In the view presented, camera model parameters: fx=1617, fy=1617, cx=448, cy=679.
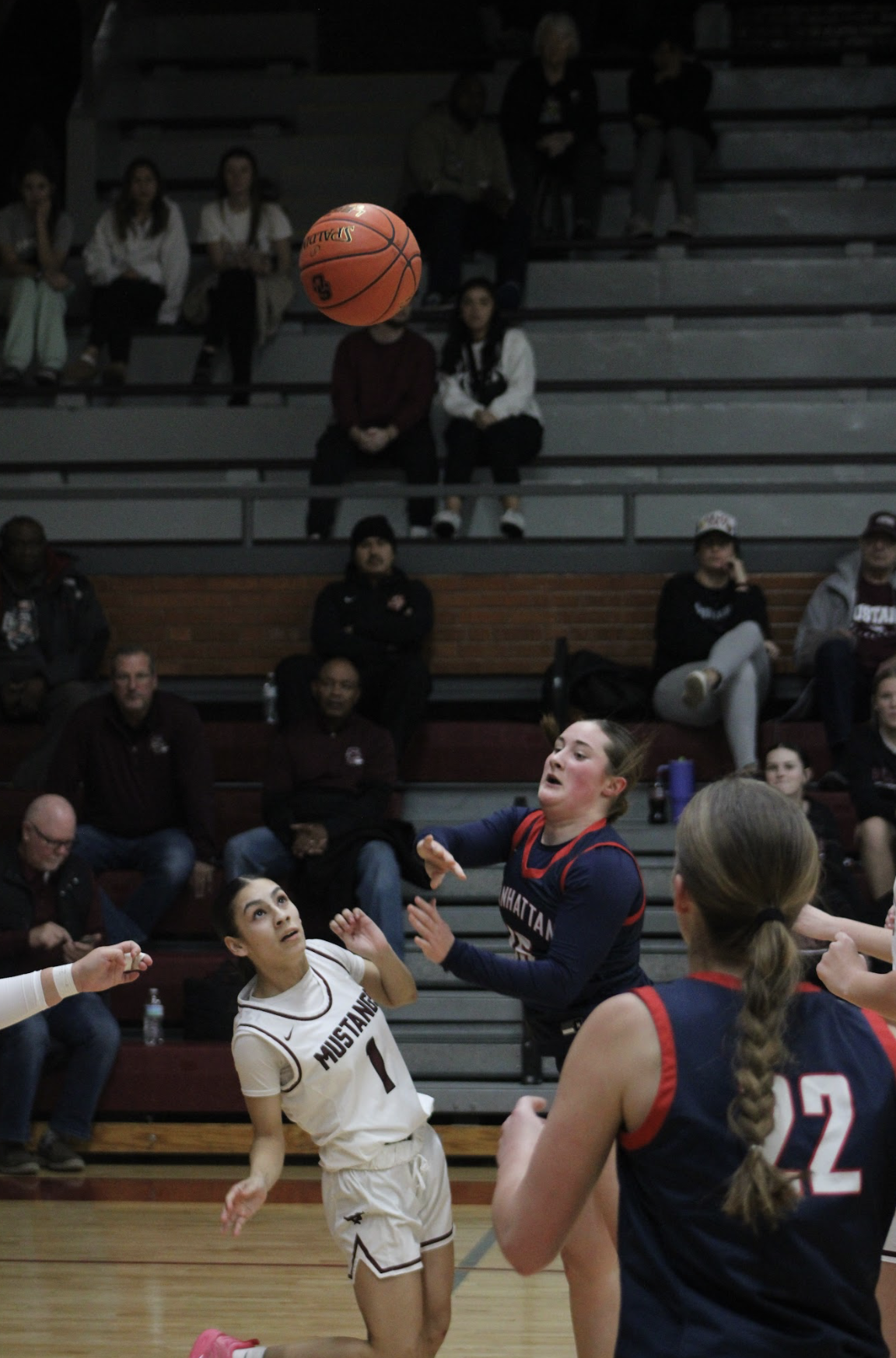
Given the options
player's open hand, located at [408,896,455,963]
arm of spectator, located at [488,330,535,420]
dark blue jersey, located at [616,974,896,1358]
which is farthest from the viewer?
arm of spectator, located at [488,330,535,420]

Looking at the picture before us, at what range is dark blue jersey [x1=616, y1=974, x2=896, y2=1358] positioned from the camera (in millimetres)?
1898

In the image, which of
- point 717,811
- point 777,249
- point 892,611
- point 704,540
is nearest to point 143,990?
point 704,540

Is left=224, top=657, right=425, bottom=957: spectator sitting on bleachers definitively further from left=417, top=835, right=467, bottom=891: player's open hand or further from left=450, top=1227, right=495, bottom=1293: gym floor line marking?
left=417, top=835, right=467, bottom=891: player's open hand

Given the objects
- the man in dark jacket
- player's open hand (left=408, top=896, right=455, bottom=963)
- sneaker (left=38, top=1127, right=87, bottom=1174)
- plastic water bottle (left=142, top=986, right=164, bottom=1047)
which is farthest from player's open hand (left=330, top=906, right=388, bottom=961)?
plastic water bottle (left=142, top=986, right=164, bottom=1047)

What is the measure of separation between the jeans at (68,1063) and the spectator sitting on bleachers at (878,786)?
368 cm

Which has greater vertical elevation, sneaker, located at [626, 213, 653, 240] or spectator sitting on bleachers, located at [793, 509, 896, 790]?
sneaker, located at [626, 213, 653, 240]

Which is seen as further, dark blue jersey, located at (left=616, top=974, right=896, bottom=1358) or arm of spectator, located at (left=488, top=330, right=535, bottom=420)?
arm of spectator, located at (left=488, top=330, right=535, bottom=420)

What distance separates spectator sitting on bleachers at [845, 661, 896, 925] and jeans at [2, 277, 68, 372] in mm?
6270

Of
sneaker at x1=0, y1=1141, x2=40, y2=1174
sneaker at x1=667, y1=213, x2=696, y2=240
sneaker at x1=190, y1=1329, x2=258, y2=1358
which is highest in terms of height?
sneaker at x1=667, y1=213, x2=696, y2=240

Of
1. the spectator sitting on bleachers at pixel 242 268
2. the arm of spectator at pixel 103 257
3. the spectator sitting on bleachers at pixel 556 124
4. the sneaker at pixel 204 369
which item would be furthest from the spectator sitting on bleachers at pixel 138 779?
the spectator sitting on bleachers at pixel 556 124

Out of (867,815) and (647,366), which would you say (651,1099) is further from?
(647,366)

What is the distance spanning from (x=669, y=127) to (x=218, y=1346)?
392 inches

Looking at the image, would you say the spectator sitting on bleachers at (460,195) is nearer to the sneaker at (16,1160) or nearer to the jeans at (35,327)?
the jeans at (35,327)

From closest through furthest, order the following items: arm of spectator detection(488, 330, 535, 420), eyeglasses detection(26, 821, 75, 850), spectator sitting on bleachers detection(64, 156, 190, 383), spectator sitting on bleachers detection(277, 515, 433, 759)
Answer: eyeglasses detection(26, 821, 75, 850) → spectator sitting on bleachers detection(277, 515, 433, 759) → arm of spectator detection(488, 330, 535, 420) → spectator sitting on bleachers detection(64, 156, 190, 383)
